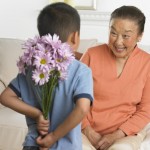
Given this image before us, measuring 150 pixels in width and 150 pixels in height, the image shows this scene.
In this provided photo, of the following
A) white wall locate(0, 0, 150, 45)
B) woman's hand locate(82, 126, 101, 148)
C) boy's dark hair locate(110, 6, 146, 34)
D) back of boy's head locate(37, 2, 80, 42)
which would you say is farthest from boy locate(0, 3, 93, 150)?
white wall locate(0, 0, 150, 45)

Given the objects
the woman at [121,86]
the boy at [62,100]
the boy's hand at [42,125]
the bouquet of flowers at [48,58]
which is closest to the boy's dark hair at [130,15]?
the woman at [121,86]

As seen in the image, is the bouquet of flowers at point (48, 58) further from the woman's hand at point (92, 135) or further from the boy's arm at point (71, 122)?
the woman's hand at point (92, 135)

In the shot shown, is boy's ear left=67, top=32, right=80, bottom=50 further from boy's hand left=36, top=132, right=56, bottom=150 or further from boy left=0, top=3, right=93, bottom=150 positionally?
boy's hand left=36, top=132, right=56, bottom=150

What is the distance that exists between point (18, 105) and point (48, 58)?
0.25 meters

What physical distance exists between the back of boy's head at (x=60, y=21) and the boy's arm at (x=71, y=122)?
0.81ft

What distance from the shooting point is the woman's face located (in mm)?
1654

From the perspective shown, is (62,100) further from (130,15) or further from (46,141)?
(130,15)

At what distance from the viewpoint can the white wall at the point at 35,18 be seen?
3137mm

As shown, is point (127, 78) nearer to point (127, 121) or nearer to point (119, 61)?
point (119, 61)

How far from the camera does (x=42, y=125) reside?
48.1 inches


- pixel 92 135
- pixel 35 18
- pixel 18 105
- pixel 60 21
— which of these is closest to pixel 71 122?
pixel 18 105

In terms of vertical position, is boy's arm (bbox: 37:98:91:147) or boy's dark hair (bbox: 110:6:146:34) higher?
boy's dark hair (bbox: 110:6:146:34)

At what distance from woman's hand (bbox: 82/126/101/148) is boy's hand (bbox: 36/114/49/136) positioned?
0.44 metres

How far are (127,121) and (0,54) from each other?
1.41 meters
